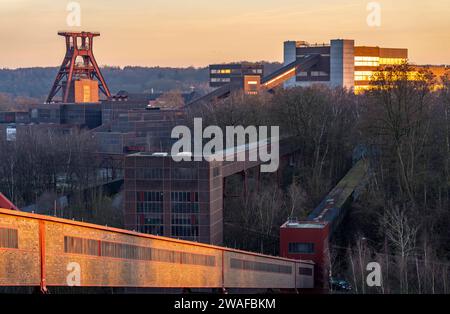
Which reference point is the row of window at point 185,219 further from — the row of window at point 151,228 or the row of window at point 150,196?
the row of window at point 150,196

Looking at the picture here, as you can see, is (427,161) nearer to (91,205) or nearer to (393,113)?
(393,113)

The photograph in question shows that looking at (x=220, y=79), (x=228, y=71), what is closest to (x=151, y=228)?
(x=228, y=71)

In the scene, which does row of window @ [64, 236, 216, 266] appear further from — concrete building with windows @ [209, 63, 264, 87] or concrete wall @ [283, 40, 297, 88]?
concrete building with windows @ [209, 63, 264, 87]

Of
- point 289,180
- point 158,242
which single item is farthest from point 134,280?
point 289,180

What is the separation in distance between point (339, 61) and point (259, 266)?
67075 mm

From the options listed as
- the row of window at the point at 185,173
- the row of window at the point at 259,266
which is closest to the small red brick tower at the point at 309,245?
the row of window at the point at 259,266

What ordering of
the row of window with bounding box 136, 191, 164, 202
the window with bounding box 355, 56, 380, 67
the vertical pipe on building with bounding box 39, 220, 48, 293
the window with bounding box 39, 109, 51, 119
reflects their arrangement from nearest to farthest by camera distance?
the vertical pipe on building with bounding box 39, 220, 48, 293, the row of window with bounding box 136, 191, 164, 202, the window with bounding box 39, 109, 51, 119, the window with bounding box 355, 56, 380, 67

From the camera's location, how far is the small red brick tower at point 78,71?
8594cm

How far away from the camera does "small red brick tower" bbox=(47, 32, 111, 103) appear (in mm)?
85938

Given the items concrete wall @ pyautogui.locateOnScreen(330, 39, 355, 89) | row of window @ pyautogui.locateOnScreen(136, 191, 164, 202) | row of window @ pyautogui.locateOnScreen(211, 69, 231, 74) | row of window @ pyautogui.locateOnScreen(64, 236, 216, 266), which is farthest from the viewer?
row of window @ pyautogui.locateOnScreen(211, 69, 231, 74)

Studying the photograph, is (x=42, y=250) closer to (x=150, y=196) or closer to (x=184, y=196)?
(x=184, y=196)

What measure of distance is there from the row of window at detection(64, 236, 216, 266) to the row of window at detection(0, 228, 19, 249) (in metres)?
1.31

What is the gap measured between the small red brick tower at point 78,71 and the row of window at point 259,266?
215 ft

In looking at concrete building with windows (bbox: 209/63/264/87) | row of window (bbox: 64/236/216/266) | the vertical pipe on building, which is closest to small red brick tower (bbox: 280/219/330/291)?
row of window (bbox: 64/236/216/266)
